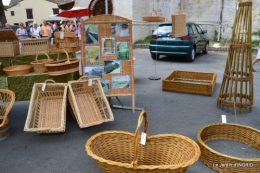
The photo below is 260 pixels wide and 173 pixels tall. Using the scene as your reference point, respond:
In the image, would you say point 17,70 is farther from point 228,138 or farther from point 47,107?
point 228,138

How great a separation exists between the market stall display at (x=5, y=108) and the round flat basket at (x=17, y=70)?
0.34 meters

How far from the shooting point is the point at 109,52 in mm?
4152

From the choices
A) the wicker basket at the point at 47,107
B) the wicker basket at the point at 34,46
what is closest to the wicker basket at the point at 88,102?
the wicker basket at the point at 47,107

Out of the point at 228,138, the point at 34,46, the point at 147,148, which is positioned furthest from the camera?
the point at 34,46

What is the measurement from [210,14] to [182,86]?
32.6ft

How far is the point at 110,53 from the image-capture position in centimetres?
416

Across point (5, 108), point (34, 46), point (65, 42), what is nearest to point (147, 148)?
point (5, 108)

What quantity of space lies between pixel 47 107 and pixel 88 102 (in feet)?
2.17

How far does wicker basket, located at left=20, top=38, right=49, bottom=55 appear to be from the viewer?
13.8ft

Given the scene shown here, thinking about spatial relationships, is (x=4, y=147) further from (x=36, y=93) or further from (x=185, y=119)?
(x=185, y=119)

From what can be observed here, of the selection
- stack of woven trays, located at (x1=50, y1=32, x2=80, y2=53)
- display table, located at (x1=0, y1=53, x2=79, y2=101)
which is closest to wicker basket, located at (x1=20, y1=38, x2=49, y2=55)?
stack of woven trays, located at (x1=50, y1=32, x2=80, y2=53)

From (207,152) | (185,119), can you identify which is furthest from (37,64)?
(207,152)

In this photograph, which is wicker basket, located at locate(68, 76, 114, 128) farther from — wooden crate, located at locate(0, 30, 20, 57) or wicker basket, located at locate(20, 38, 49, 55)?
wooden crate, located at locate(0, 30, 20, 57)

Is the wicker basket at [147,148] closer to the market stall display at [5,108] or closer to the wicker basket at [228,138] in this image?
the wicker basket at [228,138]
